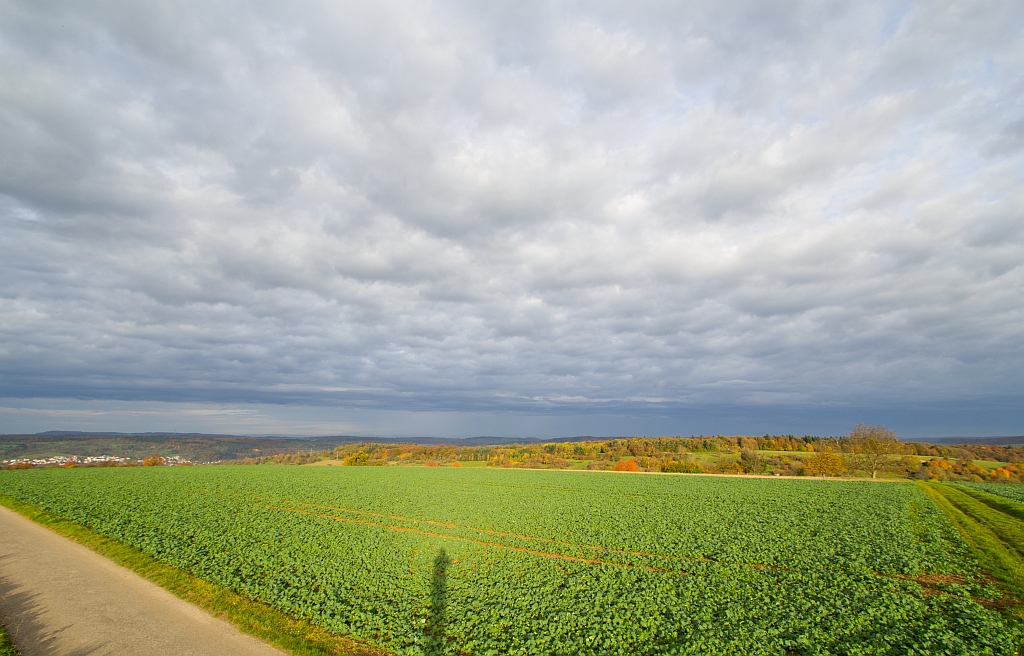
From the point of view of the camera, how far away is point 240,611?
13008mm

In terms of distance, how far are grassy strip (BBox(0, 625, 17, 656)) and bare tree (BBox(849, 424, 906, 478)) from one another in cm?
10854

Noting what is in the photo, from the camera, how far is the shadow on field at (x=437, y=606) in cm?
1145

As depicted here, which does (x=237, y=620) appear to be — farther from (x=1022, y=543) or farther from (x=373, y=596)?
(x=1022, y=543)

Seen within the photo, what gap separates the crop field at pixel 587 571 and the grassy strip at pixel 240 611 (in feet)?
1.52

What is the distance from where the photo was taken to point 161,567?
16.9 m

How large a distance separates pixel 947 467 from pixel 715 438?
100982 millimetres

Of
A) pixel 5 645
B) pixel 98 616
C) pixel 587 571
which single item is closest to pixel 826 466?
pixel 587 571

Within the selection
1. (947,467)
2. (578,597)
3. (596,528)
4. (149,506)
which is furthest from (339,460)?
(947,467)

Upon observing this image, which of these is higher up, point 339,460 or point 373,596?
point 373,596

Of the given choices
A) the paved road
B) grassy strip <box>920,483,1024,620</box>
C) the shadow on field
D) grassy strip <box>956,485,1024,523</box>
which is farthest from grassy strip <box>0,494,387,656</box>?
grassy strip <box>956,485,1024,523</box>

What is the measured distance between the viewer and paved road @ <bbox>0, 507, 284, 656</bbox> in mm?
10602

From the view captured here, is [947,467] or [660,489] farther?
[947,467]

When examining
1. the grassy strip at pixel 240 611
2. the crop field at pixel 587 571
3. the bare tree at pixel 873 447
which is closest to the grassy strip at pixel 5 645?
the grassy strip at pixel 240 611

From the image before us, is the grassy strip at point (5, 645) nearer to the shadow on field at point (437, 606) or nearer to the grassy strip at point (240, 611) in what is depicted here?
the grassy strip at point (240, 611)
